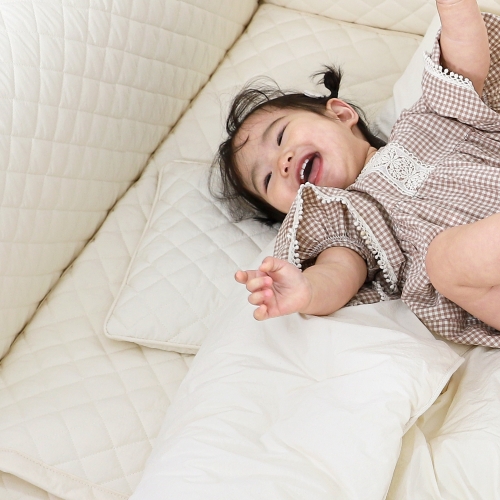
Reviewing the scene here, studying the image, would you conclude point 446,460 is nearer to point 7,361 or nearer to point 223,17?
point 7,361

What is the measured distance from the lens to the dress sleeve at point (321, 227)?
1.07 meters

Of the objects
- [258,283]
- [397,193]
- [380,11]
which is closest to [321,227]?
[397,193]

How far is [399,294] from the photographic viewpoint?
42.8 inches

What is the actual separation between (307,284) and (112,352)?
1.36ft

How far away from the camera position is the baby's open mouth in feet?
3.84

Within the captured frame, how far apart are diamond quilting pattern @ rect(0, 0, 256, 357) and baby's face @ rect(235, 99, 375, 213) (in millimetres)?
249

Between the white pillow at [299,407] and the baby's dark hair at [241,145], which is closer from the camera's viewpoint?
the white pillow at [299,407]

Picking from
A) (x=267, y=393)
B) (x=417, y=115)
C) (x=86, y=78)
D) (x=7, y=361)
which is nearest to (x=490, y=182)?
(x=417, y=115)

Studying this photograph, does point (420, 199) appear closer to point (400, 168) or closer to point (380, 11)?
point (400, 168)

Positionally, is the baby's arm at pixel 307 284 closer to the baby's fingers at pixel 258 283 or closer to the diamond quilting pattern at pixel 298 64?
the baby's fingers at pixel 258 283

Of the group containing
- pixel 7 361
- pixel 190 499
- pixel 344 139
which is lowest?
pixel 7 361

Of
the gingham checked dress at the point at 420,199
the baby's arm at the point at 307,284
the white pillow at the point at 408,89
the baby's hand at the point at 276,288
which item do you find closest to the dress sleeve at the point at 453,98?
the gingham checked dress at the point at 420,199

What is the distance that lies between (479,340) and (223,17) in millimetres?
938

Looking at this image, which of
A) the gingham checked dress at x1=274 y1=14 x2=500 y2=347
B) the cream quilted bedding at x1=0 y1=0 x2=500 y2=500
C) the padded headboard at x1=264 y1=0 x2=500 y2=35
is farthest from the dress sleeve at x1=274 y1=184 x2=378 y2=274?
the padded headboard at x1=264 y1=0 x2=500 y2=35
